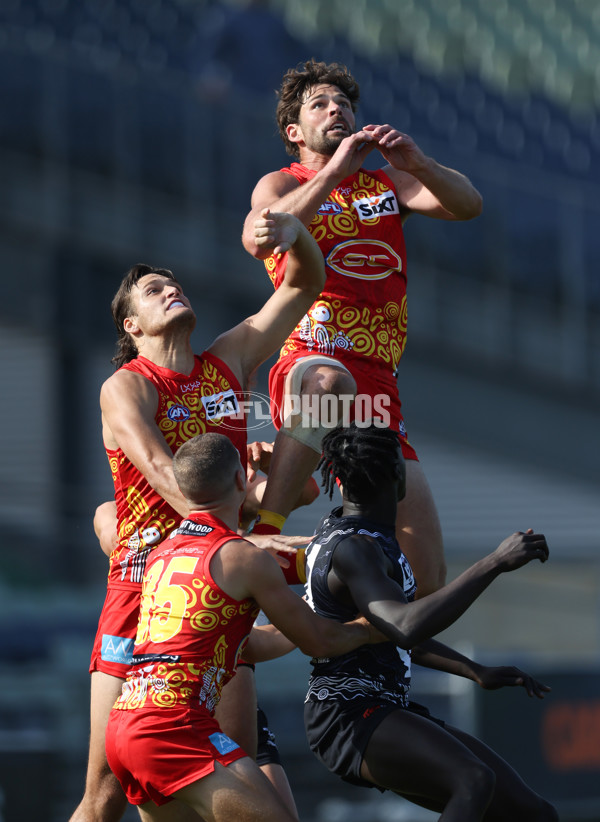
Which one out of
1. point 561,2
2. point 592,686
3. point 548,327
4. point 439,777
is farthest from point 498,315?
point 439,777

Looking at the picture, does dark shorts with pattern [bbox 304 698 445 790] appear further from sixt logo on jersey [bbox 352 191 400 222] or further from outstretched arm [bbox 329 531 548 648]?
sixt logo on jersey [bbox 352 191 400 222]

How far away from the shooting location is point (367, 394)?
499cm

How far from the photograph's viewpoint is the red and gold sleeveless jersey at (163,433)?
450 centimetres

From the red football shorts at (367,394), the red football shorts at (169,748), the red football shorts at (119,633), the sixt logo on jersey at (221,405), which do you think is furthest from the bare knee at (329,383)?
the red football shorts at (169,748)

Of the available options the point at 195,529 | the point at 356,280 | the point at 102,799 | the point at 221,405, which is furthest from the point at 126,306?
the point at 102,799

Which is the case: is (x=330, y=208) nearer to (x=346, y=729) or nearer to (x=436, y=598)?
(x=436, y=598)

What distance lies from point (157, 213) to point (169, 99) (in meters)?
1.16

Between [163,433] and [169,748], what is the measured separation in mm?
1246

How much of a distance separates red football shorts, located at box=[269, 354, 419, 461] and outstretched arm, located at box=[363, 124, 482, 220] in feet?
2.50

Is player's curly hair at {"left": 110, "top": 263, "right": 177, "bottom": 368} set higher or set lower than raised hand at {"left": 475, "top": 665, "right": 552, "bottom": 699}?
higher

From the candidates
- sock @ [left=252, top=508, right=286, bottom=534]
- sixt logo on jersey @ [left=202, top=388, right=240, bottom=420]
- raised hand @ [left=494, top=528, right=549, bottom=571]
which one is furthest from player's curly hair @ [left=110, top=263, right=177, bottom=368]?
raised hand @ [left=494, top=528, right=549, bottom=571]

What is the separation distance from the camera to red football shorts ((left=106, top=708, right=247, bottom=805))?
371 cm

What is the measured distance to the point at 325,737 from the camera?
4.07 meters

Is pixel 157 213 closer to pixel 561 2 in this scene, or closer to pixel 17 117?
pixel 17 117
